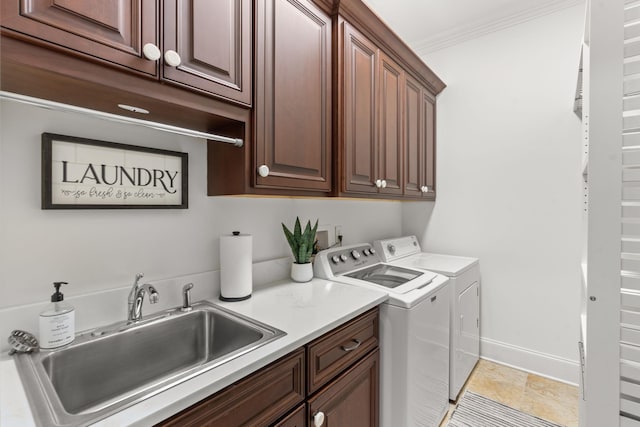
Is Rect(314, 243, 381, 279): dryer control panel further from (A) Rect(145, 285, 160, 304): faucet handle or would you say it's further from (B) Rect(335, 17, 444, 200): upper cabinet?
(A) Rect(145, 285, 160, 304): faucet handle

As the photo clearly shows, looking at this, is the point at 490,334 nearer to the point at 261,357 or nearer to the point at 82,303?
the point at 261,357

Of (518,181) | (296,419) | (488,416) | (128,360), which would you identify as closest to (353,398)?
(296,419)

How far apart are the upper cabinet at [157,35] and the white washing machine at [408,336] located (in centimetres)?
110

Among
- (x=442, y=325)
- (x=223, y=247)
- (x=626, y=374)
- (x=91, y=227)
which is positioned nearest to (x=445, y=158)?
(x=442, y=325)

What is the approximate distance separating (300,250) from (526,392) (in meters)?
1.92

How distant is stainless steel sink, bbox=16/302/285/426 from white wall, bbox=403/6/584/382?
2174mm

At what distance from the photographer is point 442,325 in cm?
178

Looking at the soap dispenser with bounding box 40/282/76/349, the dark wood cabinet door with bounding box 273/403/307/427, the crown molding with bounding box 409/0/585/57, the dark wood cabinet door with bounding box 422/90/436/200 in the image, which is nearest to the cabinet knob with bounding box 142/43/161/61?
the soap dispenser with bounding box 40/282/76/349

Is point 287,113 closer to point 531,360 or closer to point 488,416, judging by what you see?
point 488,416

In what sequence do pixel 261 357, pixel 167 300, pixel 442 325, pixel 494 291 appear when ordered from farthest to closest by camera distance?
1. pixel 494 291
2. pixel 442 325
3. pixel 167 300
4. pixel 261 357

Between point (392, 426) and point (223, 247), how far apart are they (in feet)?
3.80

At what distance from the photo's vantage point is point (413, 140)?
90.4 inches

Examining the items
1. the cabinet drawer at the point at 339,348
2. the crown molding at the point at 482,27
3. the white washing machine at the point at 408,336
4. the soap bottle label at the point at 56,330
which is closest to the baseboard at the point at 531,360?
the white washing machine at the point at 408,336

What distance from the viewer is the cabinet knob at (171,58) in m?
0.91
